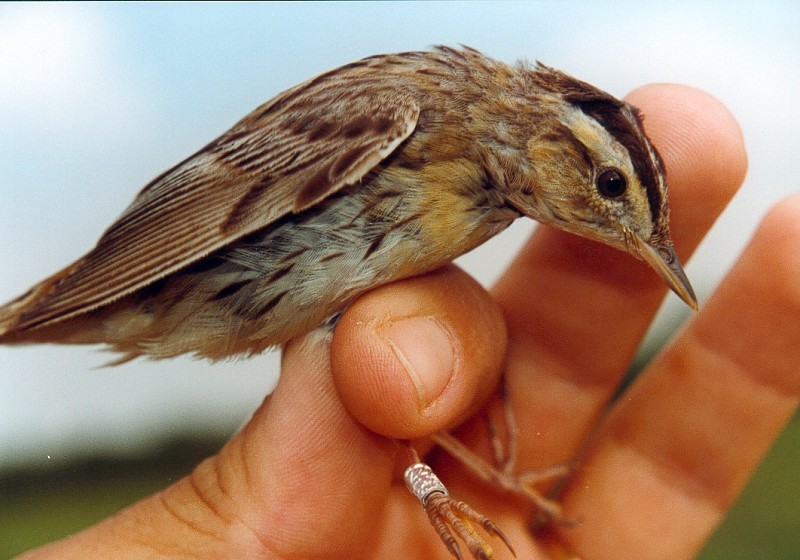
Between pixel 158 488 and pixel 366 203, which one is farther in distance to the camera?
pixel 158 488

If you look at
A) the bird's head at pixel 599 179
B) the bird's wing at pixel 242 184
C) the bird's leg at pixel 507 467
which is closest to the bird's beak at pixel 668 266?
the bird's head at pixel 599 179

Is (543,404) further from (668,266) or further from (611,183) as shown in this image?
(611,183)

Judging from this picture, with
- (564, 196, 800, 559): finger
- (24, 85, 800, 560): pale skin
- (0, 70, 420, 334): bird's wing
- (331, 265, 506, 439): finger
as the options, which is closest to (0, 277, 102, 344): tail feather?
(0, 70, 420, 334): bird's wing

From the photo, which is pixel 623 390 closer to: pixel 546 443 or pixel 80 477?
pixel 546 443

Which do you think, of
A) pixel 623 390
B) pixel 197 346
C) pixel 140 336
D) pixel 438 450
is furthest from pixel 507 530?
pixel 140 336

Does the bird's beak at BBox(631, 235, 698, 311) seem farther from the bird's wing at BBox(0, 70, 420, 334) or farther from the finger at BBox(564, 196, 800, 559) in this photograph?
the bird's wing at BBox(0, 70, 420, 334)

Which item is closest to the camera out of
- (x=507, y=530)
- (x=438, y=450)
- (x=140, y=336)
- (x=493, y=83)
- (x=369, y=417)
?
(x=369, y=417)

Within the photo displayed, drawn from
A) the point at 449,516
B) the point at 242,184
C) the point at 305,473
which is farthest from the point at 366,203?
the point at 449,516
